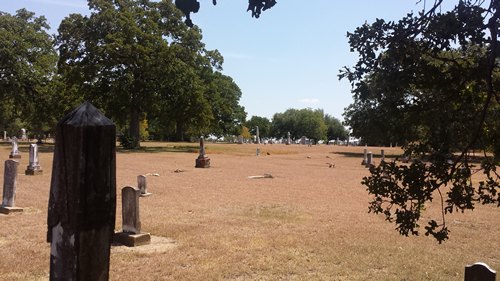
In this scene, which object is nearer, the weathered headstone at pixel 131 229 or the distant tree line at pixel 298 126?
the weathered headstone at pixel 131 229

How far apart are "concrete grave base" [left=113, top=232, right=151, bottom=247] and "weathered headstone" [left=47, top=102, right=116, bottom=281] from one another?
256 inches

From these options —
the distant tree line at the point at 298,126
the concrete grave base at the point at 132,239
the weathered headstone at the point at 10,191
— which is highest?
the distant tree line at the point at 298,126

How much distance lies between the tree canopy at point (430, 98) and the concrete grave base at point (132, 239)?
5.79 m

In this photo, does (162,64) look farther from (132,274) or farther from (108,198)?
(108,198)

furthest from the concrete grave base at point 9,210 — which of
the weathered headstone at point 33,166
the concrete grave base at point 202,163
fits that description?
the concrete grave base at point 202,163

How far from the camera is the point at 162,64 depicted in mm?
40344

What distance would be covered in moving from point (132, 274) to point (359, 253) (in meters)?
3.98

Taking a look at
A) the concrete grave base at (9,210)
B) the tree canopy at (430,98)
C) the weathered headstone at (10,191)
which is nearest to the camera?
the tree canopy at (430,98)

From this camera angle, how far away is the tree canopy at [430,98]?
3.36 metres

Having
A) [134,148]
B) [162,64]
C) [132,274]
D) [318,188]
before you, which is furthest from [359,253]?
[134,148]

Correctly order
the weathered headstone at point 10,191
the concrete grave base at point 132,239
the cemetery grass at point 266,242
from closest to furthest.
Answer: the cemetery grass at point 266,242 → the concrete grave base at point 132,239 → the weathered headstone at point 10,191

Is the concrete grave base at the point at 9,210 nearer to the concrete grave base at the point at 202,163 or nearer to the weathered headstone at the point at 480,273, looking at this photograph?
the weathered headstone at the point at 480,273

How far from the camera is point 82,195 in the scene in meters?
2.14

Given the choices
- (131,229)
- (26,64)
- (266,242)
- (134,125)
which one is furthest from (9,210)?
(26,64)
